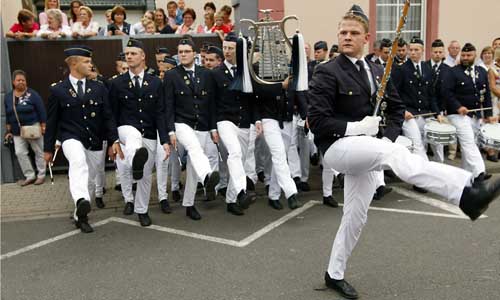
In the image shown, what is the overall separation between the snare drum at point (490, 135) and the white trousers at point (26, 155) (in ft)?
23.6

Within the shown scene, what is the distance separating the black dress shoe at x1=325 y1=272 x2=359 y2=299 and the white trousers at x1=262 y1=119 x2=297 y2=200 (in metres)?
2.53

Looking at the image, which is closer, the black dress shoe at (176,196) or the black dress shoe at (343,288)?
the black dress shoe at (343,288)

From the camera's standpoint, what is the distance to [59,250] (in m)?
5.55

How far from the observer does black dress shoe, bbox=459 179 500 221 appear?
3.08 meters

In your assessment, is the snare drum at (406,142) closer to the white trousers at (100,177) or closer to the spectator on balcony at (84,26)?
the white trousers at (100,177)

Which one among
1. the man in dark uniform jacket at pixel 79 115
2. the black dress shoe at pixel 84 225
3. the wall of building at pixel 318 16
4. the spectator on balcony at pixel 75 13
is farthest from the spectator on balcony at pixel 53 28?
the wall of building at pixel 318 16

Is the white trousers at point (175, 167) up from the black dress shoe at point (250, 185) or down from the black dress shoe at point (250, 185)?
up

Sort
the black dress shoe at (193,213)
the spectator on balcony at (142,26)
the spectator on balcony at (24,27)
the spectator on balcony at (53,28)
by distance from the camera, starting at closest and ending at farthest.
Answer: the black dress shoe at (193,213) → the spectator on balcony at (24,27) → the spectator on balcony at (53,28) → the spectator on balcony at (142,26)

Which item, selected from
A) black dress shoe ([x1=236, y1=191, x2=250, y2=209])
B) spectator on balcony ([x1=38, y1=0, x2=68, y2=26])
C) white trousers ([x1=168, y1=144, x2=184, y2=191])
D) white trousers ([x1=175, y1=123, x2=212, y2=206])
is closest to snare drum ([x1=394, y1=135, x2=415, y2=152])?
black dress shoe ([x1=236, y1=191, x2=250, y2=209])

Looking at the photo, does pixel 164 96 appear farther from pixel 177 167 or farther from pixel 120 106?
pixel 177 167

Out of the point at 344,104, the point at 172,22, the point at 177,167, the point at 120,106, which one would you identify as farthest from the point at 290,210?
the point at 172,22

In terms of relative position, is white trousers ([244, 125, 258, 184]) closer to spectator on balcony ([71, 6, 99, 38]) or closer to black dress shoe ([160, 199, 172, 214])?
black dress shoe ([160, 199, 172, 214])

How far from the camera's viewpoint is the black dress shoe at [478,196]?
121 inches

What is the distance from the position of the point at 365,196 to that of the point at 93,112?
12.4ft
